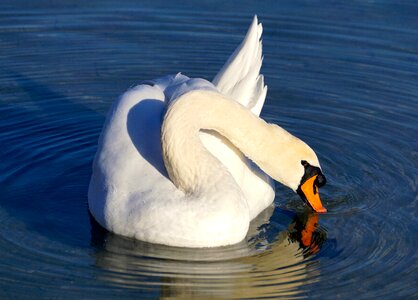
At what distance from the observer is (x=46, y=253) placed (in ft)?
31.2

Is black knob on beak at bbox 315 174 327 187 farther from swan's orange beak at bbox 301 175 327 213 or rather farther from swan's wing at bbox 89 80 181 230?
swan's wing at bbox 89 80 181 230

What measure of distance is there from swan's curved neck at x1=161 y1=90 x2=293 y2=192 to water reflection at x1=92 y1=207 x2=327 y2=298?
0.58m

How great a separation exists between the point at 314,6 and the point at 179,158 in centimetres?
661

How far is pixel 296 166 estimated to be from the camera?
10070 millimetres

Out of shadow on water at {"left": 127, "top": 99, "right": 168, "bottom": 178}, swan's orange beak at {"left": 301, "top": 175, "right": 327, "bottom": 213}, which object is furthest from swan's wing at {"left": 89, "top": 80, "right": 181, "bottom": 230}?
swan's orange beak at {"left": 301, "top": 175, "right": 327, "bottom": 213}

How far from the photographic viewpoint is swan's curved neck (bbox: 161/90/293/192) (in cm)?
965

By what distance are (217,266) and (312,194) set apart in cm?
138

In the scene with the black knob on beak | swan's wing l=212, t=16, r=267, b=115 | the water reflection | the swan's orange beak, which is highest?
swan's wing l=212, t=16, r=267, b=115

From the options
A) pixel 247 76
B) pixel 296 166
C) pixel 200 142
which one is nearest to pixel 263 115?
pixel 247 76

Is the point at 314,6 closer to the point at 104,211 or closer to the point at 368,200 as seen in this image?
the point at 368,200

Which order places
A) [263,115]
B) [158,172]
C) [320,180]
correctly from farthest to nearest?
[263,115], [320,180], [158,172]

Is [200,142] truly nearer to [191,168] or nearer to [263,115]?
[191,168]

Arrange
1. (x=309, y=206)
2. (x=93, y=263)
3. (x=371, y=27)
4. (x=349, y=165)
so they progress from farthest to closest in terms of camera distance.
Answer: (x=371, y=27), (x=349, y=165), (x=309, y=206), (x=93, y=263)

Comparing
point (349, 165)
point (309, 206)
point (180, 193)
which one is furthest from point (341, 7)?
point (180, 193)
